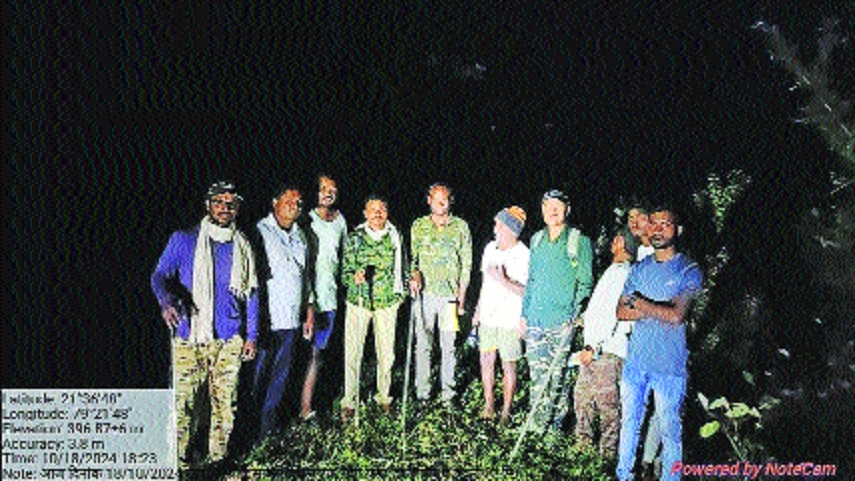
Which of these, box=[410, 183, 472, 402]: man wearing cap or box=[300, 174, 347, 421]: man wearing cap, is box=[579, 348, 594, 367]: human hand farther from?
box=[300, 174, 347, 421]: man wearing cap

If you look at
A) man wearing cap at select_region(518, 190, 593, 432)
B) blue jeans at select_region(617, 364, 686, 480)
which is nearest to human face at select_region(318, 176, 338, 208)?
man wearing cap at select_region(518, 190, 593, 432)

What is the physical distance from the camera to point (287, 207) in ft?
14.5

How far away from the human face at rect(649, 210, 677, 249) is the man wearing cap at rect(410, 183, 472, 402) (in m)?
0.61

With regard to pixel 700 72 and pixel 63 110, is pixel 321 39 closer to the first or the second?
pixel 63 110

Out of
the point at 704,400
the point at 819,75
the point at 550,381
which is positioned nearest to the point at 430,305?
the point at 550,381

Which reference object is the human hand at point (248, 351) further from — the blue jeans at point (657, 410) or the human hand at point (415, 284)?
the blue jeans at point (657, 410)

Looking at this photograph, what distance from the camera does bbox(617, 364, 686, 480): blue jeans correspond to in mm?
4270

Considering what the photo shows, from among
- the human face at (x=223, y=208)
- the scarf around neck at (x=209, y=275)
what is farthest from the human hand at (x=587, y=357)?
the human face at (x=223, y=208)

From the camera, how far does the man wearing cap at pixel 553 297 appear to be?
443cm

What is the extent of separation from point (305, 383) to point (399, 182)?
2.43ft

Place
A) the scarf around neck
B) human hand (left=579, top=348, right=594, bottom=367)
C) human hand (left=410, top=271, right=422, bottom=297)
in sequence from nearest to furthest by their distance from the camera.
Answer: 1. the scarf around neck
2. human hand (left=579, top=348, right=594, bottom=367)
3. human hand (left=410, top=271, right=422, bottom=297)

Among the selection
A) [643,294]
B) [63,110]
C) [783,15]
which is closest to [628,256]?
[643,294]

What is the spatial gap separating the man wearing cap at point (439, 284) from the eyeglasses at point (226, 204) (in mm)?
597

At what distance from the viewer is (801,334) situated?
14.3 feet
